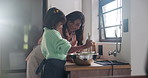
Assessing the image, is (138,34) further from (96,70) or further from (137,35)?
(96,70)

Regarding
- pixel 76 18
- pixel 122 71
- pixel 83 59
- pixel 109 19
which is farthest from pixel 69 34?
pixel 109 19

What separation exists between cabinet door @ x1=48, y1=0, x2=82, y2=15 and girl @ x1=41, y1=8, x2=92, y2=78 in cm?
104

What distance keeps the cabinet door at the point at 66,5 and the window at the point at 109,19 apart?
0.35m

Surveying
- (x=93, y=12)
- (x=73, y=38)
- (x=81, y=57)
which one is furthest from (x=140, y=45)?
(x=93, y=12)

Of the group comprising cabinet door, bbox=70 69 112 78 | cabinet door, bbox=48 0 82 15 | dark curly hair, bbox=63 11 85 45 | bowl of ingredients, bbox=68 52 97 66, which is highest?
cabinet door, bbox=48 0 82 15

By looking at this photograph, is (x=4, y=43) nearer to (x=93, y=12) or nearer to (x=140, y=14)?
(x=93, y=12)

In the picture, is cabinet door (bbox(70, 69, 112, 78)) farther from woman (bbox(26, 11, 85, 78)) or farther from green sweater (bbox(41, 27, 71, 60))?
woman (bbox(26, 11, 85, 78))

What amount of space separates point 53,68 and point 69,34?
18.0 inches

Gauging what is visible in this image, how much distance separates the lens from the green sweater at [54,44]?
1420 mm

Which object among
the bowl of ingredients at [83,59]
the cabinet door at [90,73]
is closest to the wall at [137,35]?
the cabinet door at [90,73]

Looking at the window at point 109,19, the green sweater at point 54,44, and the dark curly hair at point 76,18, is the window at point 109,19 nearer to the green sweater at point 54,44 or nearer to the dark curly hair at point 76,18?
the dark curly hair at point 76,18

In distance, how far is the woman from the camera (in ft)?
5.67

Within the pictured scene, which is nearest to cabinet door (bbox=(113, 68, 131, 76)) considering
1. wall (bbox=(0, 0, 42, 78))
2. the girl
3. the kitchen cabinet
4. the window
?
the kitchen cabinet

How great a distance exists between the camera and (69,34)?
6.07 ft
